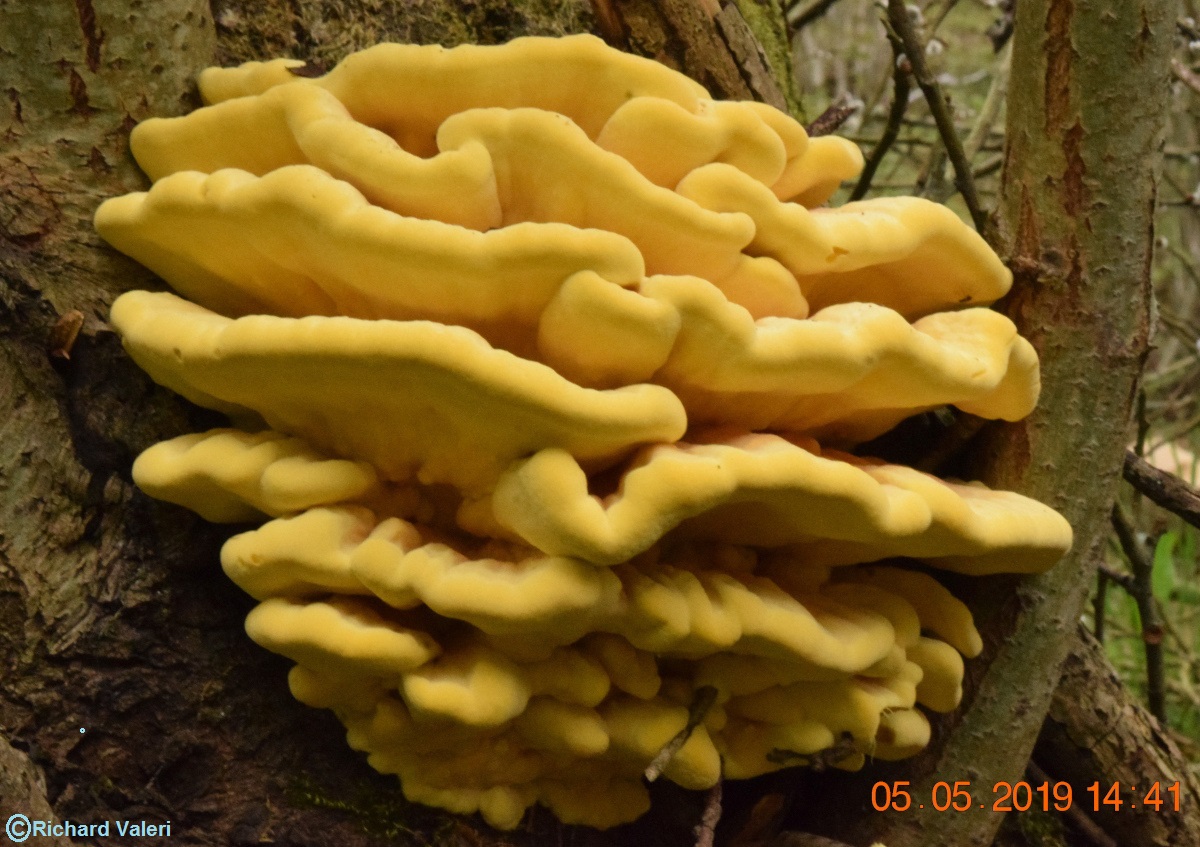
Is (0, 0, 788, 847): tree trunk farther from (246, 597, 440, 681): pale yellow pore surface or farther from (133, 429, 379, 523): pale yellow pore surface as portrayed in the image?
(246, 597, 440, 681): pale yellow pore surface

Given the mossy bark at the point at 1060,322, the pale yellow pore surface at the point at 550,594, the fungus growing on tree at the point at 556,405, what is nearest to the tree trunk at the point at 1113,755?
the mossy bark at the point at 1060,322

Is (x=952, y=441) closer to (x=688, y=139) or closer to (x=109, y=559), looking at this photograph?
(x=688, y=139)

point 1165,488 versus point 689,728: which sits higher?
point 1165,488

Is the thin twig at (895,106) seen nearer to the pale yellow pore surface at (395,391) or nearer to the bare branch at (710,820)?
the pale yellow pore surface at (395,391)

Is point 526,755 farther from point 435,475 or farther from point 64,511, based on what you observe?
point 64,511

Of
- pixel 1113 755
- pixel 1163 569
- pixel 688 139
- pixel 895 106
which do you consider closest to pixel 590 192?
pixel 688 139

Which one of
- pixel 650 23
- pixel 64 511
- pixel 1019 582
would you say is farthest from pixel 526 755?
pixel 650 23

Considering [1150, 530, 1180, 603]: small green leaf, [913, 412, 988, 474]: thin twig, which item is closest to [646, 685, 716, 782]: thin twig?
[913, 412, 988, 474]: thin twig
